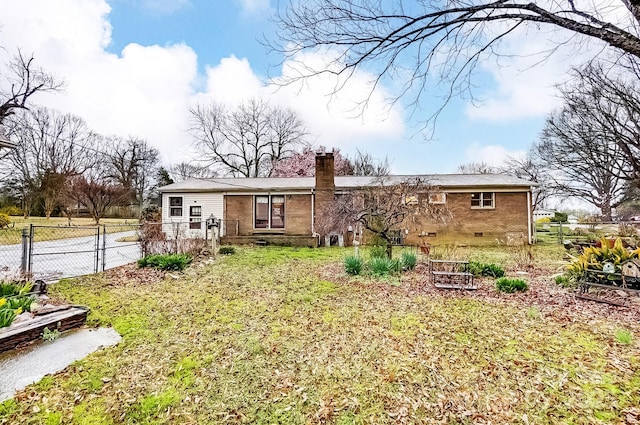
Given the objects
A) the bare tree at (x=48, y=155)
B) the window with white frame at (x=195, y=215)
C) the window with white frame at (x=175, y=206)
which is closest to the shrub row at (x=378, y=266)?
the window with white frame at (x=195, y=215)

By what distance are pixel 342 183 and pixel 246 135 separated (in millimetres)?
16509

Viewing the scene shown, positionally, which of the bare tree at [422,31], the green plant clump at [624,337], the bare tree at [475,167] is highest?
the bare tree at [475,167]

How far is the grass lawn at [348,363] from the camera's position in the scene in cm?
279

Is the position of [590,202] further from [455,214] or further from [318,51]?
[318,51]

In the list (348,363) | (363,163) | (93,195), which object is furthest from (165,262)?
(363,163)

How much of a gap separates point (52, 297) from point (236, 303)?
131 inches

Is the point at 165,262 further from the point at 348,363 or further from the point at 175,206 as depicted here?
the point at 175,206

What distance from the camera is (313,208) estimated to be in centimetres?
1609

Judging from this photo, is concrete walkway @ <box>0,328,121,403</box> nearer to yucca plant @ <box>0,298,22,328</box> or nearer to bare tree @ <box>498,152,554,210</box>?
yucca plant @ <box>0,298,22,328</box>

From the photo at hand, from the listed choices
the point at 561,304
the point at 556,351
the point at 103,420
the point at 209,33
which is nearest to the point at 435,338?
the point at 556,351

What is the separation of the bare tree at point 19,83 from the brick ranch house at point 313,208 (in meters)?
8.77

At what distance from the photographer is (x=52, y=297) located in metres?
5.87

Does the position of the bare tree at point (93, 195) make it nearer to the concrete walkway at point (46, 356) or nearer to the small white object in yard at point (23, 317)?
the small white object in yard at point (23, 317)

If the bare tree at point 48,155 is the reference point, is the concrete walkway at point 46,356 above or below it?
below
